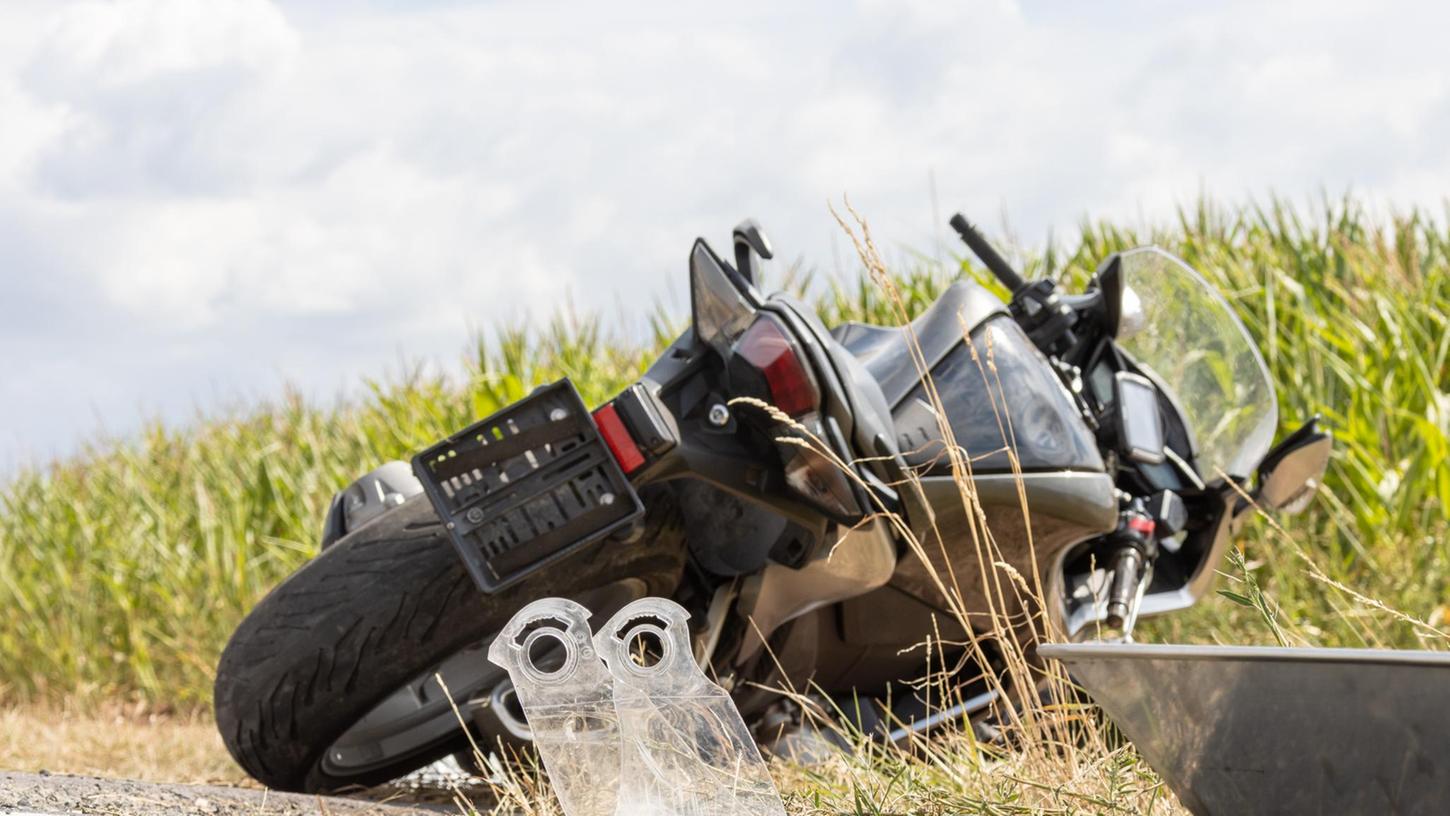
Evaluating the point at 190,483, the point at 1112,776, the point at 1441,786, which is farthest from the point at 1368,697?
the point at 190,483

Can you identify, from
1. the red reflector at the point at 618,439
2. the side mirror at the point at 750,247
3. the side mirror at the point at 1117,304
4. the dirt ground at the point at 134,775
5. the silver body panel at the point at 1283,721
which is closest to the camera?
the silver body panel at the point at 1283,721

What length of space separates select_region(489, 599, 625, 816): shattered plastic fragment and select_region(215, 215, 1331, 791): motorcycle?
0.51 meters

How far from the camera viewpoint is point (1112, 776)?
216 centimetres

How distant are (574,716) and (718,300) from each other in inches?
35.5

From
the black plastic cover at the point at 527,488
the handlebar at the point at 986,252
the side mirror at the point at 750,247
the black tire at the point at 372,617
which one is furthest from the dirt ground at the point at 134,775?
the handlebar at the point at 986,252

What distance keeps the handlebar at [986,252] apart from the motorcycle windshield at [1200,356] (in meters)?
0.28

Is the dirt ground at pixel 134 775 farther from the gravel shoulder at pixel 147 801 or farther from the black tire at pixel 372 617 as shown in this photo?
the black tire at pixel 372 617

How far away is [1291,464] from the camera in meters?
3.70

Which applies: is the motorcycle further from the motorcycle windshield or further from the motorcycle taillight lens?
the motorcycle windshield

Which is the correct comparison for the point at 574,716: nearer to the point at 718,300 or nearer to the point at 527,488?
the point at 527,488

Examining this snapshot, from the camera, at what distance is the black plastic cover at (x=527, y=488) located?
2.59 metres

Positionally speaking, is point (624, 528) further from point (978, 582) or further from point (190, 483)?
point (190, 483)

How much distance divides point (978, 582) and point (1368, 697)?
1.55 m

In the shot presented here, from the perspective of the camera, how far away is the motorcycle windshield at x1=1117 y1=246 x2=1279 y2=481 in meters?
3.82
